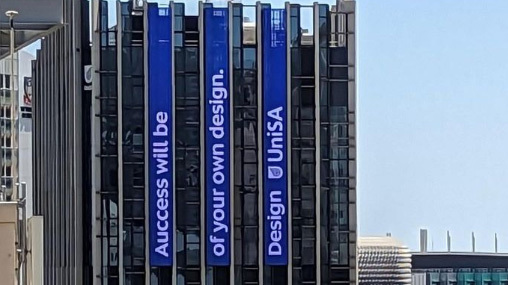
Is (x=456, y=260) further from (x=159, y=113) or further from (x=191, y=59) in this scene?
(x=159, y=113)

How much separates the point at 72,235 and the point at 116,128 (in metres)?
2.97

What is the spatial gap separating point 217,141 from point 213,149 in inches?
9.1

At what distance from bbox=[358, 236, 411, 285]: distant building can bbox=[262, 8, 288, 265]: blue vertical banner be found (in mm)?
33931

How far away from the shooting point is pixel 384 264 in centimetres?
6900

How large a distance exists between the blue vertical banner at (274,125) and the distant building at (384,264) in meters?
33.9

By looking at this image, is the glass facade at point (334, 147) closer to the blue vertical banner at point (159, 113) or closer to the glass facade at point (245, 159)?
the glass facade at point (245, 159)

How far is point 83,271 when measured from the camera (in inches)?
1359

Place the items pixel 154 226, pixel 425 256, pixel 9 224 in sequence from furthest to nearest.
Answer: pixel 425 256, pixel 154 226, pixel 9 224

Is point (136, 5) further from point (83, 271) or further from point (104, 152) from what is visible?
point (83, 271)

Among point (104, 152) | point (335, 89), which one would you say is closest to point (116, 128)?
point (104, 152)

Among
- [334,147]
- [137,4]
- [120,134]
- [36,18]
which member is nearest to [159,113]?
[120,134]

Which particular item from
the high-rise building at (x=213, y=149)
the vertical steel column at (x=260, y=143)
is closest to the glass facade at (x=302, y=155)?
the high-rise building at (x=213, y=149)

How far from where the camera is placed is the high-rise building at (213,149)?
113ft

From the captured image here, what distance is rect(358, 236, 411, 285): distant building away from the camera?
68.8 m
